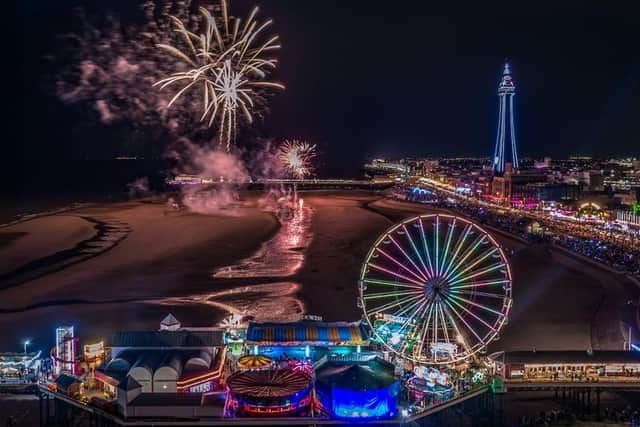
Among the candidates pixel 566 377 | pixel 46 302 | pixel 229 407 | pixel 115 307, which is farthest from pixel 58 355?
pixel 566 377

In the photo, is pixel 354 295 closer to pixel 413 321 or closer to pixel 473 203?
pixel 413 321

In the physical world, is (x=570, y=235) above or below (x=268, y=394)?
above

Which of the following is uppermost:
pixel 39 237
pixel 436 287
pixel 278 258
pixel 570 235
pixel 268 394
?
pixel 436 287

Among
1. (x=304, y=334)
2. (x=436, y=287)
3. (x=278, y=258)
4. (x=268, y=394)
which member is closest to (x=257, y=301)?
(x=304, y=334)

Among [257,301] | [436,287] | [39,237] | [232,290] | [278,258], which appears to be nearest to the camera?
[436,287]

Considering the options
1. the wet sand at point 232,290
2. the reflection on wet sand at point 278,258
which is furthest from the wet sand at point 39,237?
the reflection on wet sand at point 278,258

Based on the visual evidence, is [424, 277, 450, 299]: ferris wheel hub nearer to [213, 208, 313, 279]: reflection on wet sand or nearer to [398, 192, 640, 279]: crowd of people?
[213, 208, 313, 279]: reflection on wet sand

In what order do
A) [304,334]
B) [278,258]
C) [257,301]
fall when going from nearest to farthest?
[304,334] < [257,301] < [278,258]

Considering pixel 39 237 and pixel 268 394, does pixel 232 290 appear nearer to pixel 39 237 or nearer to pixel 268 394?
pixel 268 394
